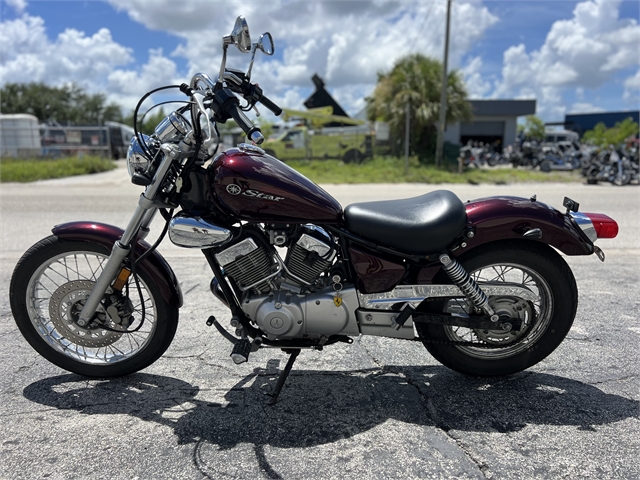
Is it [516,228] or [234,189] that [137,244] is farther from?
[516,228]

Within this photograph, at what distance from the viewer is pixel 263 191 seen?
2484 mm

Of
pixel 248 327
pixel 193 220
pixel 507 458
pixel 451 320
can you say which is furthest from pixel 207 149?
pixel 507 458

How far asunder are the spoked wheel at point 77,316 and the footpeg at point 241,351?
1.65 feet

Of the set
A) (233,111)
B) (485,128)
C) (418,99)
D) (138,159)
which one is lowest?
(138,159)

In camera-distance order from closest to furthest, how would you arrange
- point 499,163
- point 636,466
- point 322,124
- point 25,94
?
1. point 636,466
2. point 322,124
3. point 499,163
4. point 25,94

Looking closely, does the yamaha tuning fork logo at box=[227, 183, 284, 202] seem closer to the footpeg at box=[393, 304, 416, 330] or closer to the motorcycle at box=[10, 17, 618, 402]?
the motorcycle at box=[10, 17, 618, 402]

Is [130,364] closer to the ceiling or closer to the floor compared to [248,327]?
closer to the floor

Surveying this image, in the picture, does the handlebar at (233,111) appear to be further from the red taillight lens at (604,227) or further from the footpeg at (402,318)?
the red taillight lens at (604,227)

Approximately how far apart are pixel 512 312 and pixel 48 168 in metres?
17.3

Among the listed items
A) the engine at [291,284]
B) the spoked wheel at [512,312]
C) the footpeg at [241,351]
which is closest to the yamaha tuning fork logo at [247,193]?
the engine at [291,284]

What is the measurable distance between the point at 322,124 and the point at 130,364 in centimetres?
2409

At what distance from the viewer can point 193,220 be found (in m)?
2.56

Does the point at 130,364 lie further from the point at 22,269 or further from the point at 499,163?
the point at 499,163

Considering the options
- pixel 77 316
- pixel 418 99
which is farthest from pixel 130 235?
pixel 418 99
